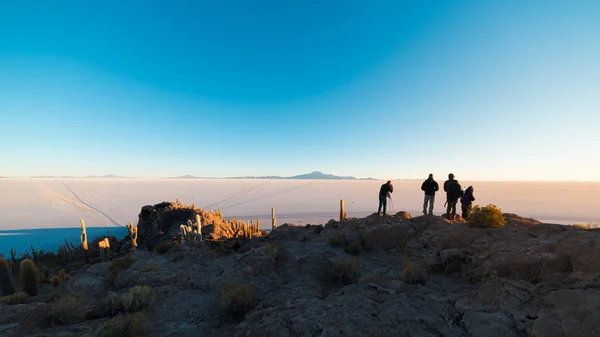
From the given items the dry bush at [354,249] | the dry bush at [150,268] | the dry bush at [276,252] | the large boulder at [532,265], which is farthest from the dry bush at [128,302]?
the large boulder at [532,265]

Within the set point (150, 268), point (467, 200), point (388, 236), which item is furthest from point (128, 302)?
point (467, 200)

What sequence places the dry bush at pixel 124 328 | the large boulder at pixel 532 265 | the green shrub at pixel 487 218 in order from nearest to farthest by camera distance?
the dry bush at pixel 124 328 < the large boulder at pixel 532 265 < the green shrub at pixel 487 218

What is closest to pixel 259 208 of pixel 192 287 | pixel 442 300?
pixel 192 287

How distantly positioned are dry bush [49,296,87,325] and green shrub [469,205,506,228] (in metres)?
13.5

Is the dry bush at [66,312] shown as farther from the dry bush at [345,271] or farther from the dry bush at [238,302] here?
the dry bush at [345,271]

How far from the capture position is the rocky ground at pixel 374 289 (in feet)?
15.5

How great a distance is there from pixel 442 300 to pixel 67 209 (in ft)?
263

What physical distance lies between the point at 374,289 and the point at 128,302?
7.05 meters

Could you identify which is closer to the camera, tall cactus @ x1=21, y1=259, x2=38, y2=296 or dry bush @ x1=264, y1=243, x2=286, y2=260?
tall cactus @ x1=21, y1=259, x2=38, y2=296

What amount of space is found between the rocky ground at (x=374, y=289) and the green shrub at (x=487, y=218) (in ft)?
1.20

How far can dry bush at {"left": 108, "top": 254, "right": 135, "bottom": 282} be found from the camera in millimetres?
9469

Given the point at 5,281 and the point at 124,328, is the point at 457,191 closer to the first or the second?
the point at 124,328

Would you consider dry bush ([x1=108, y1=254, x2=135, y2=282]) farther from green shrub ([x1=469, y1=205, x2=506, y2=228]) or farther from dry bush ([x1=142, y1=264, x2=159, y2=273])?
green shrub ([x1=469, y1=205, x2=506, y2=228])

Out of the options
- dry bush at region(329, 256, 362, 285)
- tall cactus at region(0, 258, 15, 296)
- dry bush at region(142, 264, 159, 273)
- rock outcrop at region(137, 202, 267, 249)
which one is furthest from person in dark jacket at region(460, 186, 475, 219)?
tall cactus at region(0, 258, 15, 296)
